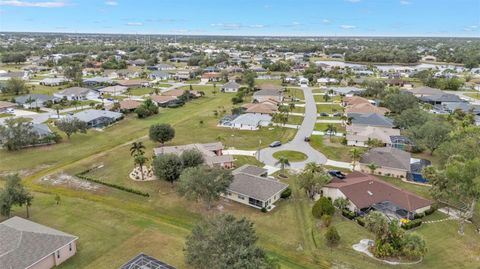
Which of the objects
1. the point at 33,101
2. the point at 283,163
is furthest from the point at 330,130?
the point at 33,101

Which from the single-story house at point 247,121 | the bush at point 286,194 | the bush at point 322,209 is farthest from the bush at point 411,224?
the single-story house at point 247,121

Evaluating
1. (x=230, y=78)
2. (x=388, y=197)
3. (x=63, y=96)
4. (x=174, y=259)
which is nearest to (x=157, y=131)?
(x=174, y=259)

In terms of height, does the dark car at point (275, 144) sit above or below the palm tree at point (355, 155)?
below

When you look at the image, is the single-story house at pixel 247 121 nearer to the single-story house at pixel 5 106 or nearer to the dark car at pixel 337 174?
the dark car at pixel 337 174


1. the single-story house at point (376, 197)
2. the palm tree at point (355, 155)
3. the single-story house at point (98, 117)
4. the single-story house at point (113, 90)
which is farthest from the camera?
the single-story house at point (113, 90)

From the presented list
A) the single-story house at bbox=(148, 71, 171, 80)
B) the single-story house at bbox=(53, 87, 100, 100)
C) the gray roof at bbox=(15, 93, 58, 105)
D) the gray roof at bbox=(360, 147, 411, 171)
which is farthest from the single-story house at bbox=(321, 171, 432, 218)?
the single-story house at bbox=(148, 71, 171, 80)
